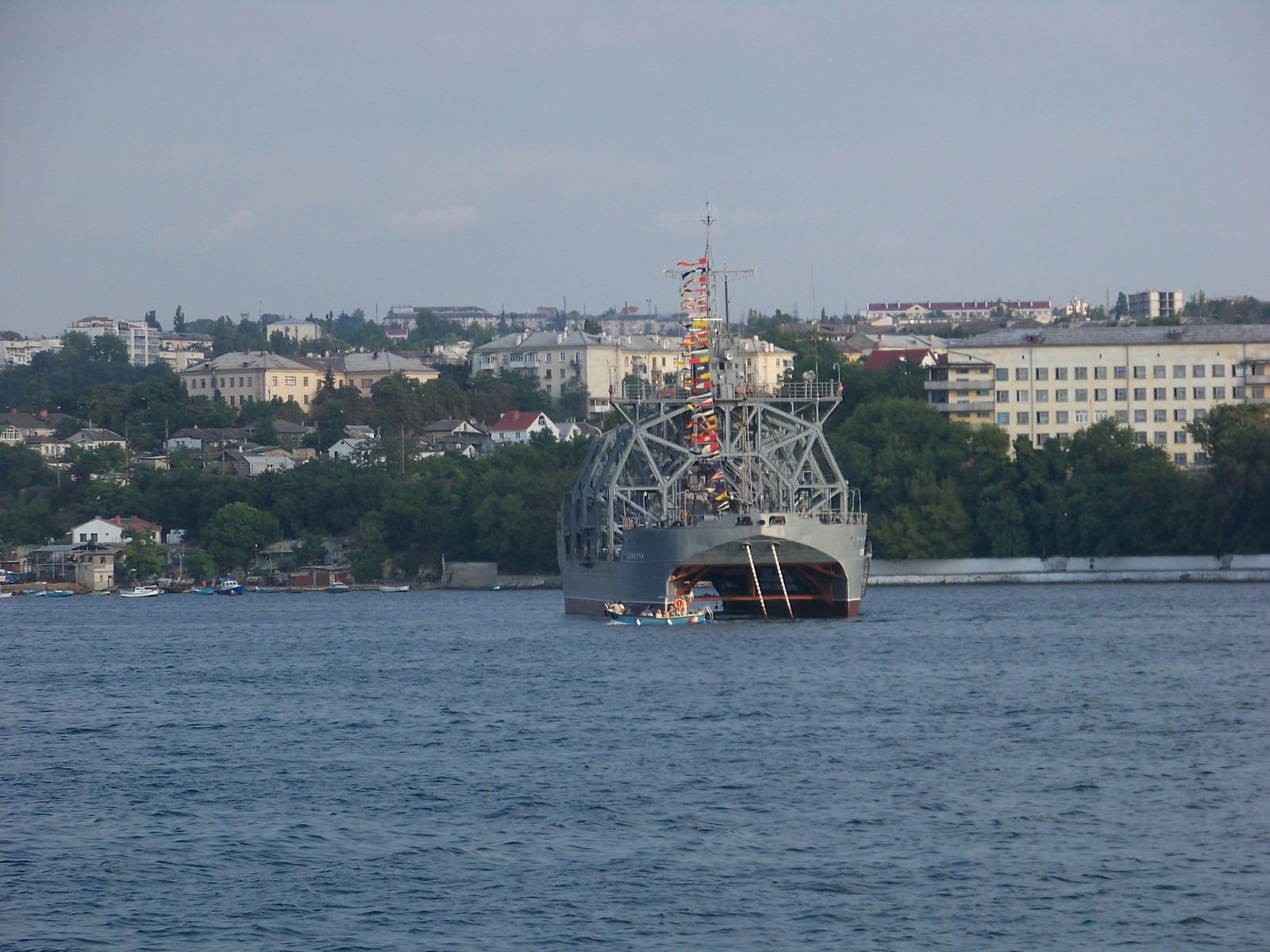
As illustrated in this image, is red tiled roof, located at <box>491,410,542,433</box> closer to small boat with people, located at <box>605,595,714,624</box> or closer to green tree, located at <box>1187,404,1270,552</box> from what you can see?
green tree, located at <box>1187,404,1270,552</box>

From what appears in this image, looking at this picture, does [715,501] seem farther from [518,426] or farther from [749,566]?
[518,426]

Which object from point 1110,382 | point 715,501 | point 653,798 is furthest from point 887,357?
point 653,798

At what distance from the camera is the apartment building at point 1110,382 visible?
419 ft

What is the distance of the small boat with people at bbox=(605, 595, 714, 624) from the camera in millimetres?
67688

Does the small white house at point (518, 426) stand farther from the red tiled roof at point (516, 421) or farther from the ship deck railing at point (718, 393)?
the ship deck railing at point (718, 393)

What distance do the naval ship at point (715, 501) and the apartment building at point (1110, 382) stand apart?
55.0 m

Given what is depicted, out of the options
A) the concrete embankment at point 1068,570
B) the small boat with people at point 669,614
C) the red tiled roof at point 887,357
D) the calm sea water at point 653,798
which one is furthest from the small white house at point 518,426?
the calm sea water at point 653,798

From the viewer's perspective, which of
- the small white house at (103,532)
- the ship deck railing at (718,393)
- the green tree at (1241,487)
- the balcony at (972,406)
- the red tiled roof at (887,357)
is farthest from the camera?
the red tiled roof at (887,357)

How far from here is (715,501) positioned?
6906 centimetres

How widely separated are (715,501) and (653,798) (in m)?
37.7

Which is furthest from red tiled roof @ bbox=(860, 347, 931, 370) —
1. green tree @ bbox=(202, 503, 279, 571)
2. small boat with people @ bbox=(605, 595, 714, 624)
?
small boat with people @ bbox=(605, 595, 714, 624)

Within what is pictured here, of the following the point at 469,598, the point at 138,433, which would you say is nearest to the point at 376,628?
the point at 469,598

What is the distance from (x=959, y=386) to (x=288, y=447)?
66.3 m

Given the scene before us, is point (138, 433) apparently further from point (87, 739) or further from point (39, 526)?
point (87, 739)
